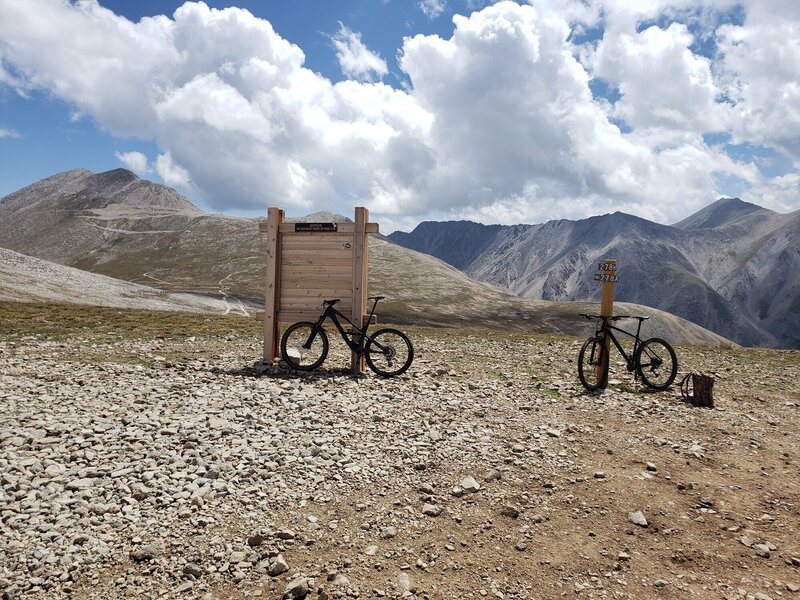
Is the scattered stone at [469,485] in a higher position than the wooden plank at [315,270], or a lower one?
lower

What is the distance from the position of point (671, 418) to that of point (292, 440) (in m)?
8.54

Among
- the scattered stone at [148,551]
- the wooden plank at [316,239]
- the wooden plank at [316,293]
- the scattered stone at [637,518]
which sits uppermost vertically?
the wooden plank at [316,239]

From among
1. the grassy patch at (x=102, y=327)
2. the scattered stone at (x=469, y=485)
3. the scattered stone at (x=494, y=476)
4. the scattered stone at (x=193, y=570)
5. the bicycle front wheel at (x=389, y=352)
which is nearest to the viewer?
the scattered stone at (x=193, y=570)

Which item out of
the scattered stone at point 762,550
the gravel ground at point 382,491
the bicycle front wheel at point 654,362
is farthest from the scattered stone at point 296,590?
the bicycle front wheel at point 654,362

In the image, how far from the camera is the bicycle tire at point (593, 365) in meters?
13.8

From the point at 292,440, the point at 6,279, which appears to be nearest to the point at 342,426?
the point at 292,440

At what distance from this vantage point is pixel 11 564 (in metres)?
5.58

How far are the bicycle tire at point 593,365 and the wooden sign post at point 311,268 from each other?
6.67 m

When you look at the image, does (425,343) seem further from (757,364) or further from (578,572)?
(578,572)

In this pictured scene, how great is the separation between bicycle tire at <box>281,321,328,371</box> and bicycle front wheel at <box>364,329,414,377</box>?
4.54ft

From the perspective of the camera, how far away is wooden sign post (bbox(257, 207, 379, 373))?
51.4 ft

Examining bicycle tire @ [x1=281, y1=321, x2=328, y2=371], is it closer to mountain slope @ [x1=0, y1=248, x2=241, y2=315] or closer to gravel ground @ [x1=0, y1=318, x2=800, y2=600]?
gravel ground @ [x1=0, y1=318, x2=800, y2=600]

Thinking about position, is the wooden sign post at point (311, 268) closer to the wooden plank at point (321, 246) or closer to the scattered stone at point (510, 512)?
the wooden plank at point (321, 246)

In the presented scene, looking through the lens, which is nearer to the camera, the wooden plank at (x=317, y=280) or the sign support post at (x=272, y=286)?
the wooden plank at (x=317, y=280)
